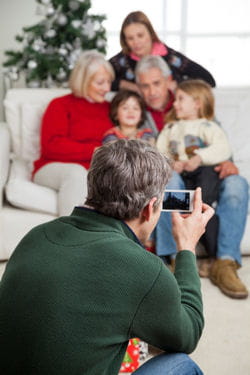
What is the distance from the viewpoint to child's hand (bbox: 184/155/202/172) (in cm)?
263

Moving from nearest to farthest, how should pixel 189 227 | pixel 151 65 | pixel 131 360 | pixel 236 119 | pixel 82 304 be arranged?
pixel 82 304 → pixel 189 227 → pixel 131 360 → pixel 151 65 → pixel 236 119

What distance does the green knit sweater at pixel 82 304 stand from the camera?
93 centimetres

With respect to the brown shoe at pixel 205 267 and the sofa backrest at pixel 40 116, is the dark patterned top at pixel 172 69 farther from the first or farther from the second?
the brown shoe at pixel 205 267

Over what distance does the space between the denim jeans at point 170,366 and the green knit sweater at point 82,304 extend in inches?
3.1

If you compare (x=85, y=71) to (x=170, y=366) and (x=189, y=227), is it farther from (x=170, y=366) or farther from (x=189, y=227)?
(x=170, y=366)

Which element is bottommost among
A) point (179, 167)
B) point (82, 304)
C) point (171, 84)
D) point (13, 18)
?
point (179, 167)

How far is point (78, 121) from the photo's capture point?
2.86 metres

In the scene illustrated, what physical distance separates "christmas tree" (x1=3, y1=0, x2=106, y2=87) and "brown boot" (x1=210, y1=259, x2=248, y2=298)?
169cm

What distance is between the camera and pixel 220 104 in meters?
3.04

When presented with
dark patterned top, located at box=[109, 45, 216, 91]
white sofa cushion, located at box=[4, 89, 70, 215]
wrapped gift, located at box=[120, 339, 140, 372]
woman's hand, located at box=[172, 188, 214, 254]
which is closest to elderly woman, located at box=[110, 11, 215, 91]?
dark patterned top, located at box=[109, 45, 216, 91]

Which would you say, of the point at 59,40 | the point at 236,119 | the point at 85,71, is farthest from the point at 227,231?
the point at 59,40

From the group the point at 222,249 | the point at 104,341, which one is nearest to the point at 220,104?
the point at 222,249

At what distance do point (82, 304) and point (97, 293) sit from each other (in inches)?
1.2

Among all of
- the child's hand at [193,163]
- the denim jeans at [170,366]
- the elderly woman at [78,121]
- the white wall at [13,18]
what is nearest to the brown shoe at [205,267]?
the child's hand at [193,163]
